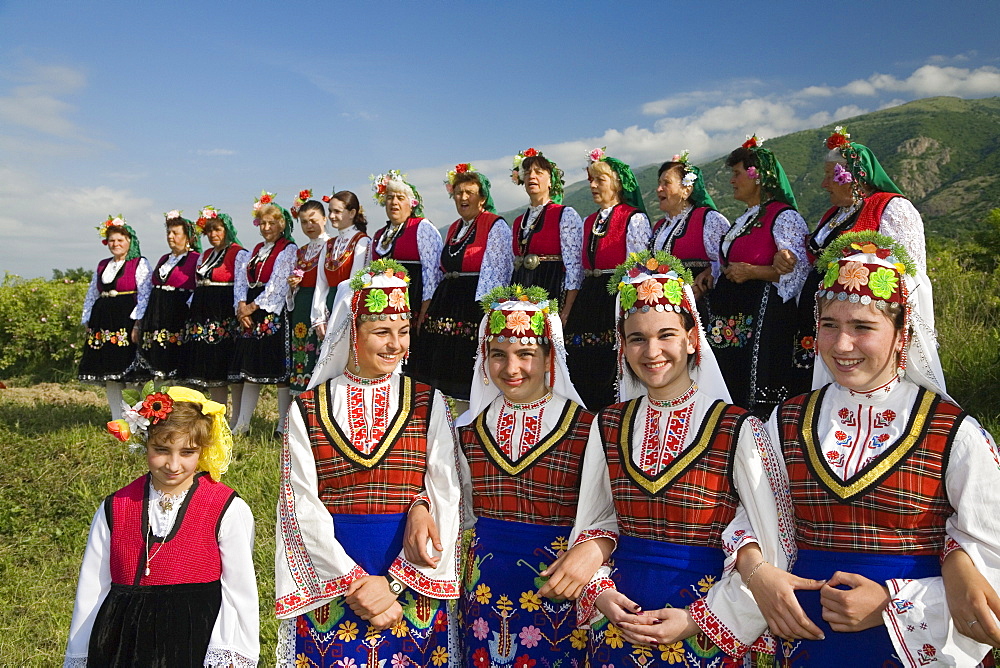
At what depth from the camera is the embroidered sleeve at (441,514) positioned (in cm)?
271

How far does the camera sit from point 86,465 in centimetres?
646

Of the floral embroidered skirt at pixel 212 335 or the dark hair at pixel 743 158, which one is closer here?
the dark hair at pixel 743 158

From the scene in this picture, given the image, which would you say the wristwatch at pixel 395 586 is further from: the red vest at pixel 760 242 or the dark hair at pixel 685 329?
the red vest at pixel 760 242

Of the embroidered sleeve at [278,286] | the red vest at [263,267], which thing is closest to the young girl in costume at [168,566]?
the embroidered sleeve at [278,286]

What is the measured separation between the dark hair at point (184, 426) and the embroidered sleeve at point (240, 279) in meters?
4.79

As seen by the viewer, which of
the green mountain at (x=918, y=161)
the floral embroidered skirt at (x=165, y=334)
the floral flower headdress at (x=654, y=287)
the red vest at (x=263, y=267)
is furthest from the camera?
the green mountain at (x=918, y=161)

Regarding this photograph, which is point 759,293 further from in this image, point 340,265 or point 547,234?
point 340,265

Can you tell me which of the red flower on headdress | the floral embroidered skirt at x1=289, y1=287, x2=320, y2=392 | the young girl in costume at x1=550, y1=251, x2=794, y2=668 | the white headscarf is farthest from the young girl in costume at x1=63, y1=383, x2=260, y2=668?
the floral embroidered skirt at x1=289, y1=287, x2=320, y2=392

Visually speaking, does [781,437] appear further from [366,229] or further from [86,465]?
[86,465]

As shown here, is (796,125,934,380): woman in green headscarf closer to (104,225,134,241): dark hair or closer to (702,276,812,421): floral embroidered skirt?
(702,276,812,421): floral embroidered skirt

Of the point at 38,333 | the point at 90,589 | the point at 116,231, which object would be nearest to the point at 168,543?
the point at 90,589

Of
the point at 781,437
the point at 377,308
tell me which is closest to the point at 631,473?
the point at 781,437

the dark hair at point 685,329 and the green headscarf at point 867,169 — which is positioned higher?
the green headscarf at point 867,169

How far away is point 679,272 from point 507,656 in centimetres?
139
